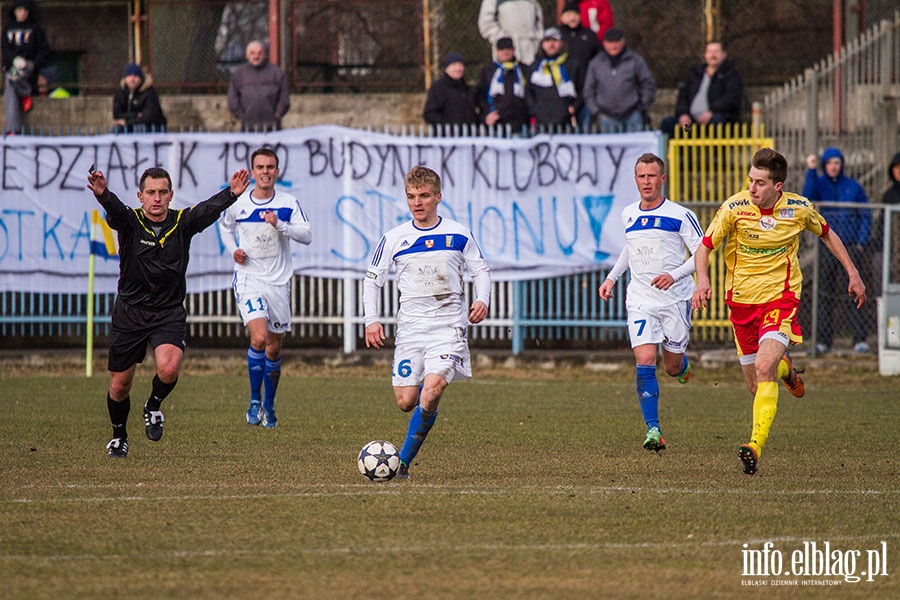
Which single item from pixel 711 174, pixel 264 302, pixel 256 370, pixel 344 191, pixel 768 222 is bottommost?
pixel 256 370

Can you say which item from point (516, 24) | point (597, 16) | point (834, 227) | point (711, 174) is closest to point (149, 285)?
point (711, 174)

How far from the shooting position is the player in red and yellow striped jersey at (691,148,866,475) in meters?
9.70

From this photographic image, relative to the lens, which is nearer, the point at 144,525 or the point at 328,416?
the point at 144,525

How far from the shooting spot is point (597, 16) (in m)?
20.7

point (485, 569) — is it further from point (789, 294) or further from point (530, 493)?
point (789, 294)

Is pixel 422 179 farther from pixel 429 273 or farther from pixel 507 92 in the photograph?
pixel 507 92

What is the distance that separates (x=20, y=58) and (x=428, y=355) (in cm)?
1465

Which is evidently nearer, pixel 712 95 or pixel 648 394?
pixel 648 394

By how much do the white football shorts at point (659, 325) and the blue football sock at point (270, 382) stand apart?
126 inches

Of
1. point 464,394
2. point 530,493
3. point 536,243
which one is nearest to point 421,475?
point 530,493

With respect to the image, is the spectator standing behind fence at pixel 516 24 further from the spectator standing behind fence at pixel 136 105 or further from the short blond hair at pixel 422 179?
the short blond hair at pixel 422 179

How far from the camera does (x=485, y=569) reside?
6477mm

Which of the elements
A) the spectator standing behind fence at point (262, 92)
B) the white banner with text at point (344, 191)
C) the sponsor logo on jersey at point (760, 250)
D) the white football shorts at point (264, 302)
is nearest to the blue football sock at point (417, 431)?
the sponsor logo on jersey at point (760, 250)

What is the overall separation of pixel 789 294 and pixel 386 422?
4100mm
